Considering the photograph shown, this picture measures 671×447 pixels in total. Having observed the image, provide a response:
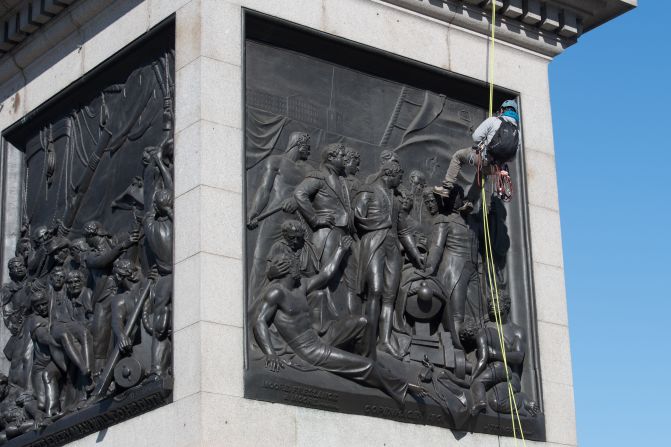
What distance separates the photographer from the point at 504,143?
21422 mm

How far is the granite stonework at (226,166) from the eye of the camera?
1884 cm

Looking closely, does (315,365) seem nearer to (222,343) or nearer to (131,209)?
(222,343)

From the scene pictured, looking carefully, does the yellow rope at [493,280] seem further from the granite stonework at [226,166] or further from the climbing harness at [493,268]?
the granite stonework at [226,166]

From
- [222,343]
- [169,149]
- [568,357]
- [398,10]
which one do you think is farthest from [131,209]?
[568,357]

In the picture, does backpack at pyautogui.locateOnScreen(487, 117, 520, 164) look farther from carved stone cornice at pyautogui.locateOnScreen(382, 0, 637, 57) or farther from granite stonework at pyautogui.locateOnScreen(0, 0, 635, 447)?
carved stone cornice at pyautogui.locateOnScreen(382, 0, 637, 57)

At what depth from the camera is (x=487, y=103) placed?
23172 millimetres

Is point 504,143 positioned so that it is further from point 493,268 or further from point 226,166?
point 226,166

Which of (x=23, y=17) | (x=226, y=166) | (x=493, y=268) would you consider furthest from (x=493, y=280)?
(x=23, y=17)

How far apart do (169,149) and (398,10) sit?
13.9ft

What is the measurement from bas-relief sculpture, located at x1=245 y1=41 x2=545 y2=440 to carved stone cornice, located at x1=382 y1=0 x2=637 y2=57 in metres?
1.31

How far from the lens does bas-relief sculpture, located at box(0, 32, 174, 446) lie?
1995cm

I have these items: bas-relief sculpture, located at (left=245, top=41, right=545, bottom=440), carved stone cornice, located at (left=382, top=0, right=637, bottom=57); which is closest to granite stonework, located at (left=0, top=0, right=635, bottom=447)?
carved stone cornice, located at (left=382, top=0, right=637, bottom=57)

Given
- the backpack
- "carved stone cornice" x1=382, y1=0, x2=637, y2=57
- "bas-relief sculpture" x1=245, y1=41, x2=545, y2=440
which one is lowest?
"bas-relief sculpture" x1=245, y1=41, x2=545, y2=440

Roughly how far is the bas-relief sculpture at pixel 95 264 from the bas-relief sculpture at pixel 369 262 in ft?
4.19
